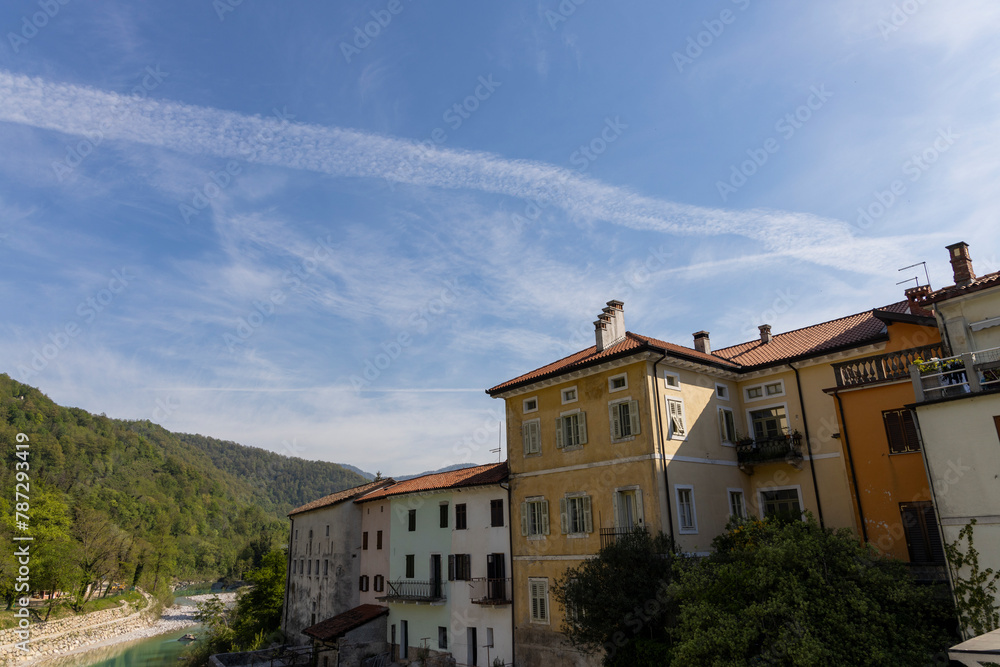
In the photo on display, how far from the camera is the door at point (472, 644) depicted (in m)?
27.3

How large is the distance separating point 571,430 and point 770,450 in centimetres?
773

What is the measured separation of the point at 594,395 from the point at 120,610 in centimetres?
7902

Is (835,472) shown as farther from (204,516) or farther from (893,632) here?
(204,516)

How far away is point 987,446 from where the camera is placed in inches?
536

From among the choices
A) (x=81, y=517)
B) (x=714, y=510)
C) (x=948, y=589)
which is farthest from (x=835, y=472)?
(x=81, y=517)

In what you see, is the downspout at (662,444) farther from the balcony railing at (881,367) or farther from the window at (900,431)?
the window at (900,431)

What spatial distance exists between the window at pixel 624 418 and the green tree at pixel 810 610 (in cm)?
669

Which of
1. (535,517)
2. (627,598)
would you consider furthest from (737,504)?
(535,517)

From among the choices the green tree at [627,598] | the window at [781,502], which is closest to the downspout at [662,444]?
the green tree at [627,598]

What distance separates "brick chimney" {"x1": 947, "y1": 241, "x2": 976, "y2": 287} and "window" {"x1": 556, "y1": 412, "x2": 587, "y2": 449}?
44.4 feet

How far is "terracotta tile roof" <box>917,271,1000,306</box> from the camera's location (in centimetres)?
1712

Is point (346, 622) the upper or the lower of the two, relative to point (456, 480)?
lower

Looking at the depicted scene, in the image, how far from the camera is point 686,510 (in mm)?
21906

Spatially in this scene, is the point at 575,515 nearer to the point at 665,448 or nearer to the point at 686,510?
the point at 686,510
